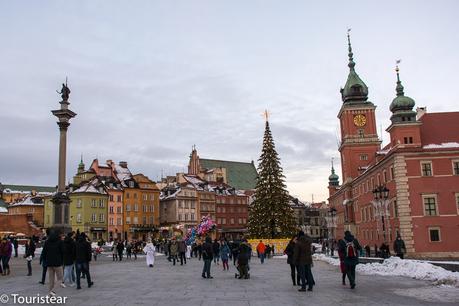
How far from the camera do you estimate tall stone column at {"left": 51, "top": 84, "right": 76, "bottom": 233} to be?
36031 mm

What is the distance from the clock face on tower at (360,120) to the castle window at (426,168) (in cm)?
3463

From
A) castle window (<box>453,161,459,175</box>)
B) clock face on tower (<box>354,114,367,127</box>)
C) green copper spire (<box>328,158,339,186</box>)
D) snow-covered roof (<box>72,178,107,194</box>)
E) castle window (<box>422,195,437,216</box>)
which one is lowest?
castle window (<box>422,195,437,216</box>)

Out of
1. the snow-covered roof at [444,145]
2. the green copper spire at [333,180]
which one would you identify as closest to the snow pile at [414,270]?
the snow-covered roof at [444,145]

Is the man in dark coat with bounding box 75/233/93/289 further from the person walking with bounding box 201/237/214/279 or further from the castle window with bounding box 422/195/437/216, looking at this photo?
the castle window with bounding box 422/195/437/216

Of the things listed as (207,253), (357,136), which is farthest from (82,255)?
(357,136)

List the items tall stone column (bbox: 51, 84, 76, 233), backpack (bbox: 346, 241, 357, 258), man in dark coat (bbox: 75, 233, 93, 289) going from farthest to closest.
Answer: tall stone column (bbox: 51, 84, 76, 233) < man in dark coat (bbox: 75, 233, 93, 289) < backpack (bbox: 346, 241, 357, 258)

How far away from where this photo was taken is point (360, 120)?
76750 millimetres

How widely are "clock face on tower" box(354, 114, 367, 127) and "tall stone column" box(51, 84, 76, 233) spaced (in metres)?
51.8

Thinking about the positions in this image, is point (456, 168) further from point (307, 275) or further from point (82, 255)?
point (82, 255)

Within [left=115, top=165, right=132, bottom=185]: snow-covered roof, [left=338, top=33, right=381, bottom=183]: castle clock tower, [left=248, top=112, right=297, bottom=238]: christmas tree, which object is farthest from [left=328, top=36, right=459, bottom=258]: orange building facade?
[left=115, top=165, right=132, bottom=185]: snow-covered roof

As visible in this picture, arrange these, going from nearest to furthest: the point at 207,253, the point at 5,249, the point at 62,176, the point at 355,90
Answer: the point at 207,253 < the point at 5,249 < the point at 62,176 < the point at 355,90

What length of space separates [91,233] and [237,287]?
71.4 meters

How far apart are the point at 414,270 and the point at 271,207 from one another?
Answer: 3063 centimetres

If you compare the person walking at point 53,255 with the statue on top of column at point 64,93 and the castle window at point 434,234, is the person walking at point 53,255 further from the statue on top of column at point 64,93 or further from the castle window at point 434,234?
the castle window at point 434,234
